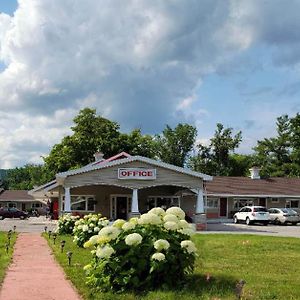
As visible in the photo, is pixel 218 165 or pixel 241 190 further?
pixel 218 165

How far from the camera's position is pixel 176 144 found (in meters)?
90.2

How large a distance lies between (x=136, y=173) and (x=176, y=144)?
179 feet

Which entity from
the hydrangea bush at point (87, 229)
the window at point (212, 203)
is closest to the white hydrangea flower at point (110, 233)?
the hydrangea bush at point (87, 229)

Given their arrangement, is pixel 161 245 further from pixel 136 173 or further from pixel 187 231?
pixel 136 173

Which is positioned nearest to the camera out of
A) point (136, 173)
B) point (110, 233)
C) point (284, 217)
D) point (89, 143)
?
point (110, 233)

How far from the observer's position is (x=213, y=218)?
168ft

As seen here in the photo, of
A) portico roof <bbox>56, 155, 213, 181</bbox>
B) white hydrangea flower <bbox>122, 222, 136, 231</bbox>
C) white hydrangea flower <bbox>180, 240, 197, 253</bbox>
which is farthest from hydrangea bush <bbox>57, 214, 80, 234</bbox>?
white hydrangea flower <bbox>180, 240, 197, 253</bbox>

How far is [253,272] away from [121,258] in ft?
13.7

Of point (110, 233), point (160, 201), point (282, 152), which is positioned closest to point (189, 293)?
point (110, 233)

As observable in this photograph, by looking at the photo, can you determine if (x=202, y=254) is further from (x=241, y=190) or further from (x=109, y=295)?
(x=241, y=190)

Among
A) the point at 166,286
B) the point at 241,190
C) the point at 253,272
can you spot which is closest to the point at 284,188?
the point at 241,190

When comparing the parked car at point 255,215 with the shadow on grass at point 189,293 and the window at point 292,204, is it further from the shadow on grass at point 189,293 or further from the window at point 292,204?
the shadow on grass at point 189,293

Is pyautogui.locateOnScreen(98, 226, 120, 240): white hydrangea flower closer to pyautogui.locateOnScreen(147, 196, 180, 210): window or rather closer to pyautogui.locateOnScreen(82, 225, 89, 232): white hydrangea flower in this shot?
pyautogui.locateOnScreen(82, 225, 89, 232): white hydrangea flower

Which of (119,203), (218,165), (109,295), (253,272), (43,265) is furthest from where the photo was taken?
(218,165)
